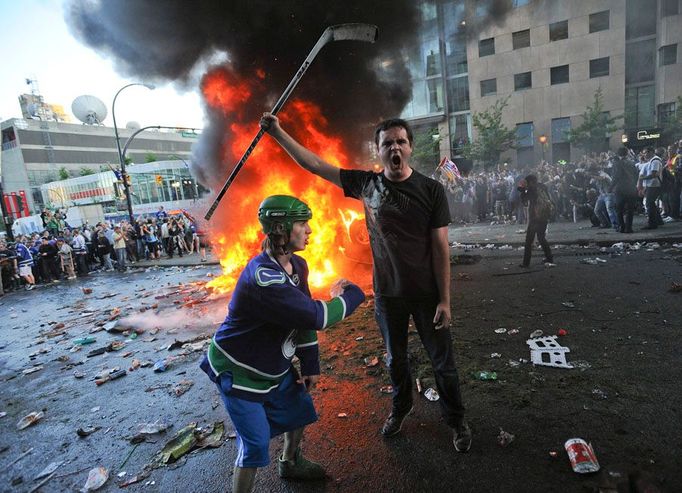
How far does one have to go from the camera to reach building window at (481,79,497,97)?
32969 millimetres

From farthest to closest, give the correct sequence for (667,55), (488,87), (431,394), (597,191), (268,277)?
(488,87) < (667,55) < (597,191) < (431,394) < (268,277)

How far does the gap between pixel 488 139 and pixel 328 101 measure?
2623cm

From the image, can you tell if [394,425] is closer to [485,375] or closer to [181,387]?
[485,375]

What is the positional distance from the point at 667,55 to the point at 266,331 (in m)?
38.1

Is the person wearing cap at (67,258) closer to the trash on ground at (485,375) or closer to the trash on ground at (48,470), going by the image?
the trash on ground at (48,470)

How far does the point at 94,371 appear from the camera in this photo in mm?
5414

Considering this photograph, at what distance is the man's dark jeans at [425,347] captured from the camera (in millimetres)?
2648

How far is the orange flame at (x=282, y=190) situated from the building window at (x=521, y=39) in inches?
1205

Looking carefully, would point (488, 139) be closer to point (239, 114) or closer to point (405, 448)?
point (239, 114)

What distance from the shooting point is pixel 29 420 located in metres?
4.16

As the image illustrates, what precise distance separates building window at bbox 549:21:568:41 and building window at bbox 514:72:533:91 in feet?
9.84

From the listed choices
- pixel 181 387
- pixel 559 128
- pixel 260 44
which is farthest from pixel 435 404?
pixel 559 128

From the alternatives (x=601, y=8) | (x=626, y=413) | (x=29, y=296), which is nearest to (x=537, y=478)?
(x=626, y=413)

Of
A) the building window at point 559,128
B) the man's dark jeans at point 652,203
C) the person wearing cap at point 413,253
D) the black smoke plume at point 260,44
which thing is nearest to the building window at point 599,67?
the building window at point 559,128
